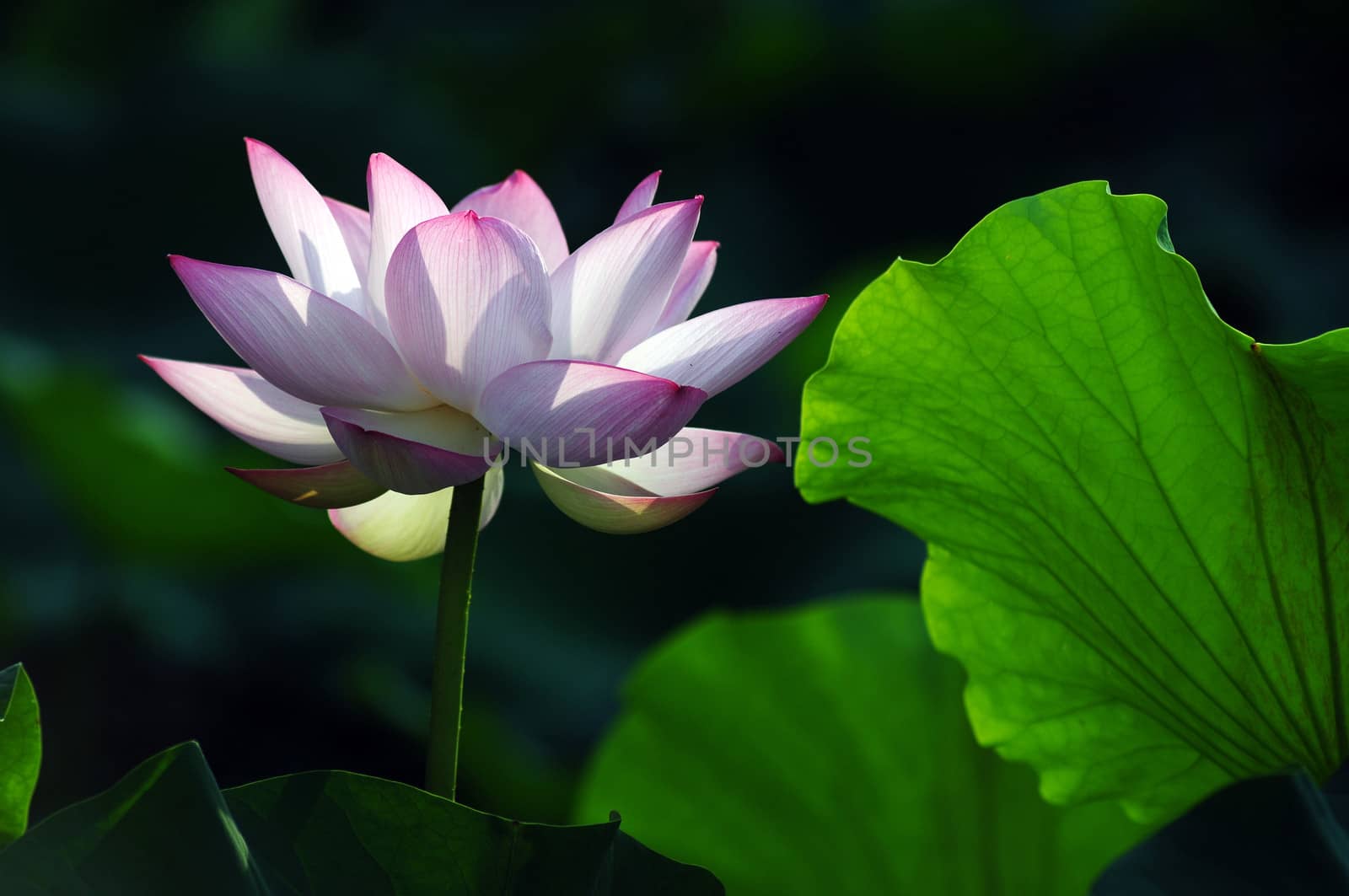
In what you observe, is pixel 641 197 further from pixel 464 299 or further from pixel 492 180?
pixel 492 180

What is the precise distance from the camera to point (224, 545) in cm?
110

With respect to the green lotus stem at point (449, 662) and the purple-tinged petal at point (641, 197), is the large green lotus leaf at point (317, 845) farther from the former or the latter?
the purple-tinged petal at point (641, 197)

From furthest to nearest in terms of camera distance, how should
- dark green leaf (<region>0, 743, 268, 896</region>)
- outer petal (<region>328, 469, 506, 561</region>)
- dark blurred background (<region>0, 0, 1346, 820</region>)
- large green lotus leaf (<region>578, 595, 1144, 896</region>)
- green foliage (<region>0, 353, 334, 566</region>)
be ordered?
1. dark blurred background (<region>0, 0, 1346, 820</region>)
2. green foliage (<region>0, 353, 334, 566</region>)
3. large green lotus leaf (<region>578, 595, 1144, 896</region>)
4. outer petal (<region>328, 469, 506, 561</region>)
5. dark green leaf (<region>0, 743, 268, 896</region>)

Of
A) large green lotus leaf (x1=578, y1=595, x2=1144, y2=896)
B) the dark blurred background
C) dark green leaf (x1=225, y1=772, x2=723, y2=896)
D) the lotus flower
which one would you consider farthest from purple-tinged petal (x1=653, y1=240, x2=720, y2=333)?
the dark blurred background

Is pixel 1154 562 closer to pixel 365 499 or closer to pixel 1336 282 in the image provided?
pixel 365 499

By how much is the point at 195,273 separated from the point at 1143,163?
4.83ft

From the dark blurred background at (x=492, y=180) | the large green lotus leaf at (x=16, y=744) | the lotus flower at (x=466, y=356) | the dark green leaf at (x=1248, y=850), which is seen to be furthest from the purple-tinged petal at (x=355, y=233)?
the dark blurred background at (x=492, y=180)

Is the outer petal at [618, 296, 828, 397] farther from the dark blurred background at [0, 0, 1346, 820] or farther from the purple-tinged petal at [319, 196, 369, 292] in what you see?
the dark blurred background at [0, 0, 1346, 820]

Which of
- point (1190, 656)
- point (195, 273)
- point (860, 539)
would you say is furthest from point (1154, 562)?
point (860, 539)

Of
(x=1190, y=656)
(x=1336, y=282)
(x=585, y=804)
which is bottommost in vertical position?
(x=585, y=804)

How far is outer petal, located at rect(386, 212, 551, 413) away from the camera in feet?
0.88

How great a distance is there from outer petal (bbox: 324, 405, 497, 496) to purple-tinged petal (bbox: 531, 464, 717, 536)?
20 millimetres

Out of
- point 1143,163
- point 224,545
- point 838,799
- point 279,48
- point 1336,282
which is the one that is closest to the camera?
point 838,799

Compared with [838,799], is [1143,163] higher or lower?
higher
